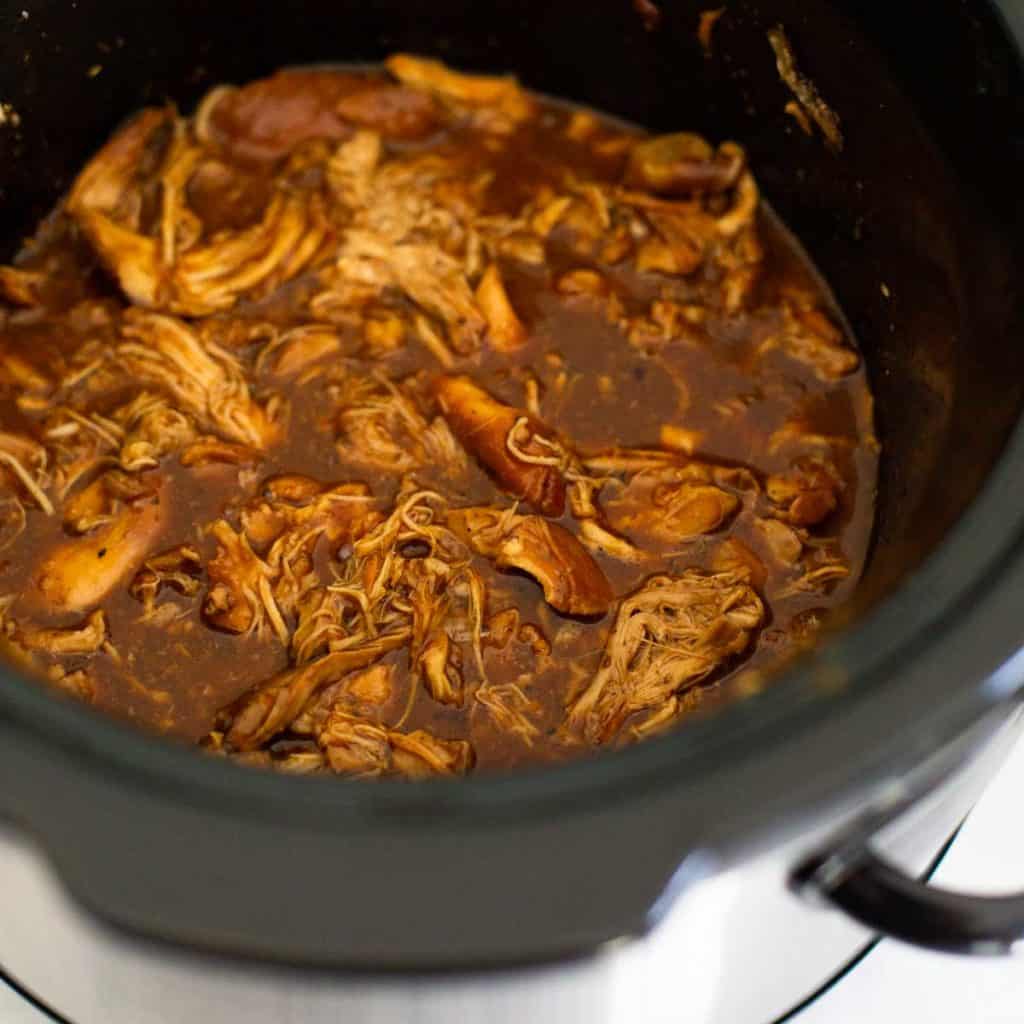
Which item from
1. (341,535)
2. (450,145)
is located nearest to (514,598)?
(341,535)


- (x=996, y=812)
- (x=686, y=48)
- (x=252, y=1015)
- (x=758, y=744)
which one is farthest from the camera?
(x=686, y=48)

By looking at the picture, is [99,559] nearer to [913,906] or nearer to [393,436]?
[393,436]

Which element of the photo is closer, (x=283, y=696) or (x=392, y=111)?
(x=283, y=696)

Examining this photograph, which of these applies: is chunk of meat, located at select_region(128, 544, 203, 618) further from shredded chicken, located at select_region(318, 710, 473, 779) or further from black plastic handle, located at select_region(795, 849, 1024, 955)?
black plastic handle, located at select_region(795, 849, 1024, 955)

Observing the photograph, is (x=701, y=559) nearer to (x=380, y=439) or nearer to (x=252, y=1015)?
(x=380, y=439)

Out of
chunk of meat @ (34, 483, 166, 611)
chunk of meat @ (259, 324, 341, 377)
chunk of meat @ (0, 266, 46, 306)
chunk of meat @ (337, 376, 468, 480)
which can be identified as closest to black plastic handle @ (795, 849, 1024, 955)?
chunk of meat @ (337, 376, 468, 480)

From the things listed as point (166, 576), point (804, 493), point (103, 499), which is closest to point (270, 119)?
point (103, 499)
